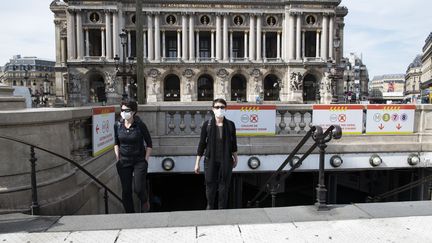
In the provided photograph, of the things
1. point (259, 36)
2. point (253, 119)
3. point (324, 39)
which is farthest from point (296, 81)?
point (253, 119)

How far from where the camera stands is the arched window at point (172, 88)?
6362cm

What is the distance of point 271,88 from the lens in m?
65.5

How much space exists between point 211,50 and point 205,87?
7766 millimetres

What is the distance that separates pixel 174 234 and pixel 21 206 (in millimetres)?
2519

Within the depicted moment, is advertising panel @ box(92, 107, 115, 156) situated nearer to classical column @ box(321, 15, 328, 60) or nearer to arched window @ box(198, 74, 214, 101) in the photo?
arched window @ box(198, 74, 214, 101)

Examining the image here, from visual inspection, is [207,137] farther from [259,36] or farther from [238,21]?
[238,21]

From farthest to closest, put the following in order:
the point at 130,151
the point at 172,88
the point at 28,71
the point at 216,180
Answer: the point at 28,71 → the point at 172,88 → the point at 130,151 → the point at 216,180

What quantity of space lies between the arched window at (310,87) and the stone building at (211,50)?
0.19m

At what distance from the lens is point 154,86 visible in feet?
201

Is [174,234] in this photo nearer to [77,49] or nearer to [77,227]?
[77,227]

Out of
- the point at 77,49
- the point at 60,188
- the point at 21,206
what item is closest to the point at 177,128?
the point at 60,188

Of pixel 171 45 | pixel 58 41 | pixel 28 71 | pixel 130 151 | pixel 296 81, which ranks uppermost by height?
pixel 58 41

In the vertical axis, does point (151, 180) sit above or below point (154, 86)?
below

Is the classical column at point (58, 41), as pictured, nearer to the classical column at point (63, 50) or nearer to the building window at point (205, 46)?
the classical column at point (63, 50)
